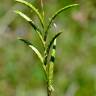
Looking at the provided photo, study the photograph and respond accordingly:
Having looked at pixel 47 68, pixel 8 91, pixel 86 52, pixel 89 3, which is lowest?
pixel 8 91

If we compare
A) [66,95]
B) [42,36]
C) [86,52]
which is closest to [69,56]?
[86,52]

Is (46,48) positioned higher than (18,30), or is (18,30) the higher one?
(46,48)

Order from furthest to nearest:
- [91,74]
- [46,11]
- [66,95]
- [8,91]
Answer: [46,11] < [8,91] < [91,74] < [66,95]

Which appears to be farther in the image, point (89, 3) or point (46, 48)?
point (89, 3)

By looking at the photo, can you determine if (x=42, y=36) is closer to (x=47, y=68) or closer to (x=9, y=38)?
(x=47, y=68)

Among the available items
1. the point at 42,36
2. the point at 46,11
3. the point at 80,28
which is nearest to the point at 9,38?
the point at 46,11

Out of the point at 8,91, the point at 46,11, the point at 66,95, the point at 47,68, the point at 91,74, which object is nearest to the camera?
the point at 47,68
